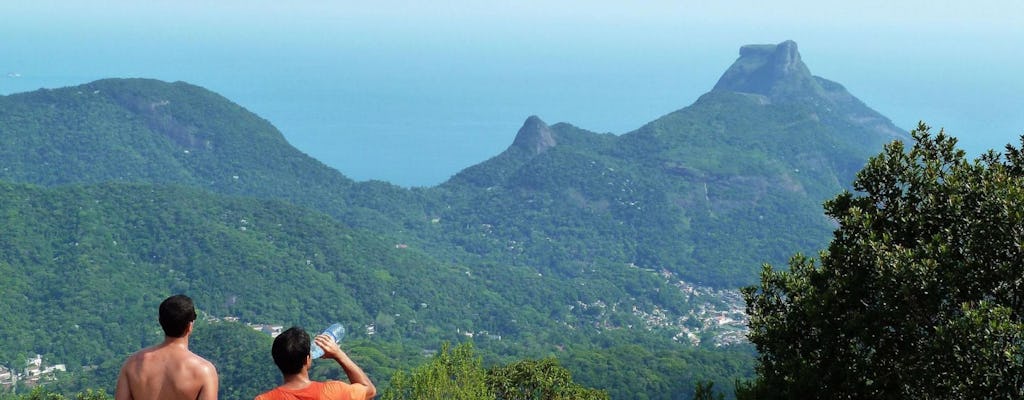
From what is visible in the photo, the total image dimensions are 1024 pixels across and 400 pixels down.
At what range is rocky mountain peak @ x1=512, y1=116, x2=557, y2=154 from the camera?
150 meters

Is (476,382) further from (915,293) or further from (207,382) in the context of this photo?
(207,382)

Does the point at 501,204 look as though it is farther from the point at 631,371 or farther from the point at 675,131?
the point at 631,371

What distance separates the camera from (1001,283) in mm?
9641

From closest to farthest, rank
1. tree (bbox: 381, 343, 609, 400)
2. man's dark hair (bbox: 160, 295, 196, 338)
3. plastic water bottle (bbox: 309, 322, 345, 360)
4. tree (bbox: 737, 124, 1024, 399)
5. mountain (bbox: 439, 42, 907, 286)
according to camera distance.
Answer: plastic water bottle (bbox: 309, 322, 345, 360) → man's dark hair (bbox: 160, 295, 196, 338) → tree (bbox: 737, 124, 1024, 399) → tree (bbox: 381, 343, 609, 400) → mountain (bbox: 439, 42, 907, 286)

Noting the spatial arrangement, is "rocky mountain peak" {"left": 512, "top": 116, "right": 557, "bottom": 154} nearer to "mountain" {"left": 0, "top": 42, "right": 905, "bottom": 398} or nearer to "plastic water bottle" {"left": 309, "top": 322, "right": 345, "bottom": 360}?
"mountain" {"left": 0, "top": 42, "right": 905, "bottom": 398}

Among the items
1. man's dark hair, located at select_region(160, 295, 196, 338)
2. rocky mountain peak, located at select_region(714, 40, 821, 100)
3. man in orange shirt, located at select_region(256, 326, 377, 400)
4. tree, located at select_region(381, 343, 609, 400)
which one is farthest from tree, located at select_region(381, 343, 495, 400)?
rocky mountain peak, located at select_region(714, 40, 821, 100)

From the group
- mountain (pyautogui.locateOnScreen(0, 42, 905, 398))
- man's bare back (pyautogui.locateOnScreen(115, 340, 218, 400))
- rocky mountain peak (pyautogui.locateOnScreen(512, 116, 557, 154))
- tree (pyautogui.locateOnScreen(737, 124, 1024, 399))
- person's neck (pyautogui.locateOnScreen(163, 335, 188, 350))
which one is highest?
rocky mountain peak (pyautogui.locateOnScreen(512, 116, 557, 154))

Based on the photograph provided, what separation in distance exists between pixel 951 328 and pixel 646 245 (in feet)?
374

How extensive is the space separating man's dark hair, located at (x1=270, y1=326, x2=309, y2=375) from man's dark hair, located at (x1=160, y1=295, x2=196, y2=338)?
2.30ft

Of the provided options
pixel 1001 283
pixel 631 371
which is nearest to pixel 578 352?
pixel 631 371

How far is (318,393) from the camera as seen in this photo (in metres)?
5.55

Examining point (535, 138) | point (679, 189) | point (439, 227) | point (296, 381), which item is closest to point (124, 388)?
point (296, 381)

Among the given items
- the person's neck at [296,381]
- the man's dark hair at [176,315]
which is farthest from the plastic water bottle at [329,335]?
the man's dark hair at [176,315]

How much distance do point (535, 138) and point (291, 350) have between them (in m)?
145
